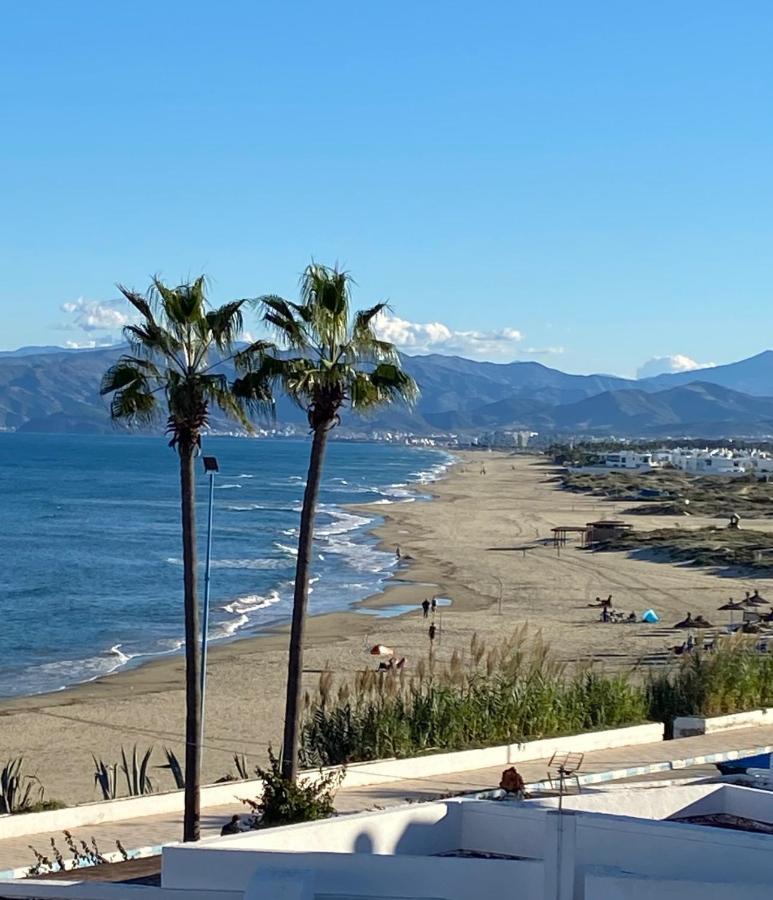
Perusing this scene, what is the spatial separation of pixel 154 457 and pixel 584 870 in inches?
6735

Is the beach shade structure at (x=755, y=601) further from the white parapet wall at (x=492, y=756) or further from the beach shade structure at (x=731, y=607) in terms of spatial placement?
the white parapet wall at (x=492, y=756)

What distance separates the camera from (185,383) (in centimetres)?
1291

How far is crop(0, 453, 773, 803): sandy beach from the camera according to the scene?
22578 millimetres

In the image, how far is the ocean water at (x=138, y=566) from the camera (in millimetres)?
34375

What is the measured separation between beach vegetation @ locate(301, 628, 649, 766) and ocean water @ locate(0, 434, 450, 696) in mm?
14010

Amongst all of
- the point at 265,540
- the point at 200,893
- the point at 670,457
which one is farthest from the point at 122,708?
the point at 670,457

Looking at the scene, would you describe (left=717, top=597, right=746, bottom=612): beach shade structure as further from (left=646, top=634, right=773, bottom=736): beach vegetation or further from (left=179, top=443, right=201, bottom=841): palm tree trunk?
(left=179, top=443, right=201, bottom=841): palm tree trunk

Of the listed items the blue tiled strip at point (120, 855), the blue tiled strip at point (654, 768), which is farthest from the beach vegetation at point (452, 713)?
the blue tiled strip at point (120, 855)

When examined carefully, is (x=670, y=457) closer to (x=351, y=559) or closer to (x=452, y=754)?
(x=351, y=559)

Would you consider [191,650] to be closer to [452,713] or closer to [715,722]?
[452,713]

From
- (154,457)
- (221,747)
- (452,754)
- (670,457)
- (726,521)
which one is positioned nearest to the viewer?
(452,754)

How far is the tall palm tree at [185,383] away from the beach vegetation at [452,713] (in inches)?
124

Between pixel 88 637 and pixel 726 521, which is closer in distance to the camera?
pixel 88 637

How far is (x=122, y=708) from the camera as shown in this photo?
84.4 feet
